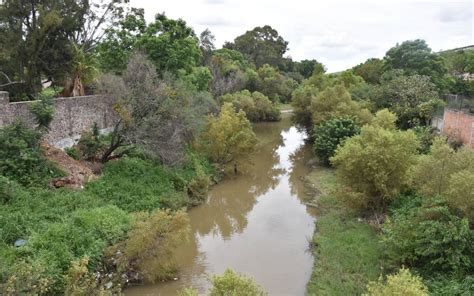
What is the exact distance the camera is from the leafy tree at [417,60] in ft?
128

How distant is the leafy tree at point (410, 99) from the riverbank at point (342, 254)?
1162cm

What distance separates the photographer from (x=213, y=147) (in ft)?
84.4

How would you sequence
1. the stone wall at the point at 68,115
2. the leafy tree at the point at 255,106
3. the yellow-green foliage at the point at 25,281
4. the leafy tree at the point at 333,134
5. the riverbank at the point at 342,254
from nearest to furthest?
the yellow-green foliage at the point at 25,281
the riverbank at the point at 342,254
the stone wall at the point at 68,115
the leafy tree at the point at 333,134
the leafy tree at the point at 255,106

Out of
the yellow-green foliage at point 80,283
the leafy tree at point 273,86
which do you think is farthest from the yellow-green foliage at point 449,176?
the leafy tree at point 273,86

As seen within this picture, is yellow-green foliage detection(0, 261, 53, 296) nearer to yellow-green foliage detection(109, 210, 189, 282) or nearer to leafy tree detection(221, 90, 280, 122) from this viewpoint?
yellow-green foliage detection(109, 210, 189, 282)

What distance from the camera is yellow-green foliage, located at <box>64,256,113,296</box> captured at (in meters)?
9.66

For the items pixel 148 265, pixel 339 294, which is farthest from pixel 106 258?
pixel 339 294

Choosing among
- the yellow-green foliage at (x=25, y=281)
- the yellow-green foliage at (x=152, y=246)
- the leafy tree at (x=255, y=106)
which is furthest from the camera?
the leafy tree at (x=255, y=106)

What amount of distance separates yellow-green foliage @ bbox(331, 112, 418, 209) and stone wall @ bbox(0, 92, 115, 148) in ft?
37.1

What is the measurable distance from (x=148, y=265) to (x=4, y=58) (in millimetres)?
15761

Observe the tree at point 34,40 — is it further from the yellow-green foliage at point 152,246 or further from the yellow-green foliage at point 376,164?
the yellow-green foliage at point 376,164

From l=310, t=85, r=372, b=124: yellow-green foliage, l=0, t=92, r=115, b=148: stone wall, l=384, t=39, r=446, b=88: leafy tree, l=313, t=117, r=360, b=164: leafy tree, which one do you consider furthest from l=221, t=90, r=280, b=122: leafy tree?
l=0, t=92, r=115, b=148: stone wall

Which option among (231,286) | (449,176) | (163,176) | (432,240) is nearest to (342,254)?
(432,240)

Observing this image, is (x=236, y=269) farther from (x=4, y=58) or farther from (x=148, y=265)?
(x=4, y=58)
